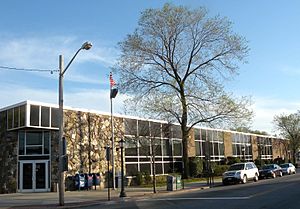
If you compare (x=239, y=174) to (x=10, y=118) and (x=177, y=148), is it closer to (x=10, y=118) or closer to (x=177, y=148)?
(x=177, y=148)

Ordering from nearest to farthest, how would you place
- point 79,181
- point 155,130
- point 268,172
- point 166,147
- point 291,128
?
point 79,181 < point 155,130 < point 268,172 < point 166,147 < point 291,128

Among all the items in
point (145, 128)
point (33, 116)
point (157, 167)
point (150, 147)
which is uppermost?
point (33, 116)

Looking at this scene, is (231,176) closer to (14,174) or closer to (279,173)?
(279,173)

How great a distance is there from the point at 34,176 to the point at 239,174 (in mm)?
16143

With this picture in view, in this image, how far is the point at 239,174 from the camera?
107 feet

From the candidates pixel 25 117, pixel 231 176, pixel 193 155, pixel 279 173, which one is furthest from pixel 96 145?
pixel 279 173

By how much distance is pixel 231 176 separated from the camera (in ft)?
107

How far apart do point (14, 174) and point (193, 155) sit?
23.3 meters

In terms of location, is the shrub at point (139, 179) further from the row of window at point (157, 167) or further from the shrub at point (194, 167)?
the shrub at point (194, 167)

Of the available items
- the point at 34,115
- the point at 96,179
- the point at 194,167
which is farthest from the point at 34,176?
the point at 194,167

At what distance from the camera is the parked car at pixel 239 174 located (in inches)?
1280

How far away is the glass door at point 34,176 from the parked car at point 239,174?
1423cm

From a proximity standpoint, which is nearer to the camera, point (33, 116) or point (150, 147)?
point (33, 116)

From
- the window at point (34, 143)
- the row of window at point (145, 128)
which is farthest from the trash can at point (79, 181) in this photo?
the row of window at point (145, 128)
